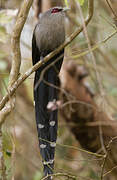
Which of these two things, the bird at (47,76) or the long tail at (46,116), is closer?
the long tail at (46,116)

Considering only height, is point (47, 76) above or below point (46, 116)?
above

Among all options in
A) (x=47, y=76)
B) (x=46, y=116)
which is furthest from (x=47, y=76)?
(x=46, y=116)

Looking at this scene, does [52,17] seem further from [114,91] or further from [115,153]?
[115,153]

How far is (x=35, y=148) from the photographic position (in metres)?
4.66

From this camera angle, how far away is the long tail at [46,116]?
243 centimetres

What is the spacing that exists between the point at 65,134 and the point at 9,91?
2.45 meters

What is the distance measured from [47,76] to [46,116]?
384 mm

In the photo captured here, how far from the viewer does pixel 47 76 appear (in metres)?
2.86

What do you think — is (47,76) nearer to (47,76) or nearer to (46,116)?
(47,76)

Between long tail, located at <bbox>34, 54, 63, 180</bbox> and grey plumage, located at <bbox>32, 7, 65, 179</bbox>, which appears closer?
long tail, located at <bbox>34, 54, 63, 180</bbox>

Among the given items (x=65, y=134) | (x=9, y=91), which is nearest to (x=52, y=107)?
(x=9, y=91)

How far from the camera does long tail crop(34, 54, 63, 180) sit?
7.96ft

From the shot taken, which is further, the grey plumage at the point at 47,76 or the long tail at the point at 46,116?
the grey plumage at the point at 47,76

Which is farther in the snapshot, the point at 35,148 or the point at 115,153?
the point at 35,148
